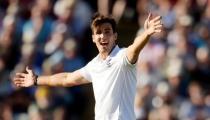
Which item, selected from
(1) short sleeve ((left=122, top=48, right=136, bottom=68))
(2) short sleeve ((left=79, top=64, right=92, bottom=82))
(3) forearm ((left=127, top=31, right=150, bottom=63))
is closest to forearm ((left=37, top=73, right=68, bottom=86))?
(2) short sleeve ((left=79, top=64, right=92, bottom=82))

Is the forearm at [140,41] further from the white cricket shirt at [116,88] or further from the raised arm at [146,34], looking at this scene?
the white cricket shirt at [116,88]

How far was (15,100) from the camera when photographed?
1401 cm

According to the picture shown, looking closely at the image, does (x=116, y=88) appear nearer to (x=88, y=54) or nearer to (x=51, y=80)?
(x=51, y=80)

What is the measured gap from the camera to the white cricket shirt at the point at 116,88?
8797mm

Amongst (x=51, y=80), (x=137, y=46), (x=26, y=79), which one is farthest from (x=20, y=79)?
(x=137, y=46)

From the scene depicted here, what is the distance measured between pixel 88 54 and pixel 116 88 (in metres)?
5.96

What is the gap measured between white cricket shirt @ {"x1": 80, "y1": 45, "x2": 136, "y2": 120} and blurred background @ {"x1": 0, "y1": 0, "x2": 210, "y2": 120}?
462 centimetres

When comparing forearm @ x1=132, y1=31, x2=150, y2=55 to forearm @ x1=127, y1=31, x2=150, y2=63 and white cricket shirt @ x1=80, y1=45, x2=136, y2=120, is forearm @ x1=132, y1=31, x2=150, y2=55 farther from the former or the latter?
white cricket shirt @ x1=80, y1=45, x2=136, y2=120

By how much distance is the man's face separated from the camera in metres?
8.85

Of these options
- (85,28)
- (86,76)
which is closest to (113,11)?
(85,28)

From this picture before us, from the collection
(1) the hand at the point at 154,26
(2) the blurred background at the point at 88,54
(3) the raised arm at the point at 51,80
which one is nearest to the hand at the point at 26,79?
(3) the raised arm at the point at 51,80

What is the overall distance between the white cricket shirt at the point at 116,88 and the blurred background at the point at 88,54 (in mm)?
4618

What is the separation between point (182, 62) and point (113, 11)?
1839 mm

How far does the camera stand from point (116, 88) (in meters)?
8.84
